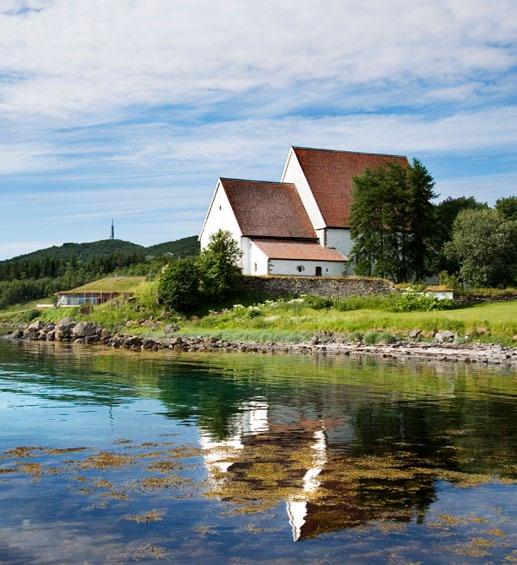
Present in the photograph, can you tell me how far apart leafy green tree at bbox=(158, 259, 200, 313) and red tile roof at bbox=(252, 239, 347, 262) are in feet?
22.3

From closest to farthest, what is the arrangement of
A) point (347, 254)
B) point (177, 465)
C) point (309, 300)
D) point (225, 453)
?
point (177, 465), point (225, 453), point (309, 300), point (347, 254)

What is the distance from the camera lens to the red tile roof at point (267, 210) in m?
59.6

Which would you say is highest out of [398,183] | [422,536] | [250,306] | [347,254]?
[398,183]

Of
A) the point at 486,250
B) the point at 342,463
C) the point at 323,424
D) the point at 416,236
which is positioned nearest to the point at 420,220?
the point at 416,236

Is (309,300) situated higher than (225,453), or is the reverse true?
(309,300)

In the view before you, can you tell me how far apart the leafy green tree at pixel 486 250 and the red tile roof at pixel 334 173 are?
9.49 m

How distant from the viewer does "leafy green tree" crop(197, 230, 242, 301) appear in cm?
5294

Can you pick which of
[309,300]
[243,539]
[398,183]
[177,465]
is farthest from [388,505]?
[398,183]

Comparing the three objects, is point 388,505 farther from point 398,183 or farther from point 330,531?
point 398,183

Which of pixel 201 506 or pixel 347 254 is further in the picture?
pixel 347 254

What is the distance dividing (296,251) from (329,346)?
62.8 ft

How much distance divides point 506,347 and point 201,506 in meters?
27.4

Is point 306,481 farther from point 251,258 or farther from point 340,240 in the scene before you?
→ point 340,240

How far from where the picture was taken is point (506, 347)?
113 feet
